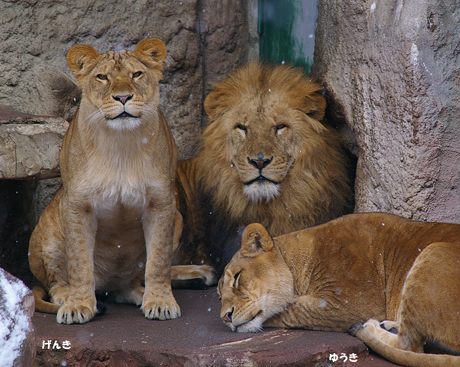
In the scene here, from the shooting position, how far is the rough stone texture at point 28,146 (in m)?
3.80

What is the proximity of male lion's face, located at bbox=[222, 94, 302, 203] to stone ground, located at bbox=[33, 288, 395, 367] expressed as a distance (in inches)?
38.2

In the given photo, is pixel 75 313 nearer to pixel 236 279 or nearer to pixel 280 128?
pixel 236 279

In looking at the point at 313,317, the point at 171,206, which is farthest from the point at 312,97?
the point at 313,317

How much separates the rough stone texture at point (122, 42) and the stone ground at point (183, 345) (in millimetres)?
2005

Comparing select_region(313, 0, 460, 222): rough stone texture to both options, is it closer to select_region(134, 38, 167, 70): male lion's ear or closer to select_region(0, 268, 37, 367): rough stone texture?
select_region(134, 38, 167, 70): male lion's ear

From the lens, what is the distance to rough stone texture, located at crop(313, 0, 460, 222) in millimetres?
3531

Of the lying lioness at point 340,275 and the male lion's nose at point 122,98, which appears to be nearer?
the lying lioness at point 340,275

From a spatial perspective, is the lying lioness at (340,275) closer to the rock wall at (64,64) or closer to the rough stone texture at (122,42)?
the rock wall at (64,64)

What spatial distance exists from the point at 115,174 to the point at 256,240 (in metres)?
0.86

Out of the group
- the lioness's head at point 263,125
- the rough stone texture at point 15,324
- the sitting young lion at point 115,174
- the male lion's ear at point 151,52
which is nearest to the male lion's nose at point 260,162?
the lioness's head at point 263,125

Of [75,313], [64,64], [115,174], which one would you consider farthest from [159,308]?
[64,64]

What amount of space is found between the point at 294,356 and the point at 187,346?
497 millimetres

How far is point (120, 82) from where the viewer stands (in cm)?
329

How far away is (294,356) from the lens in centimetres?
276
